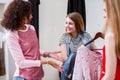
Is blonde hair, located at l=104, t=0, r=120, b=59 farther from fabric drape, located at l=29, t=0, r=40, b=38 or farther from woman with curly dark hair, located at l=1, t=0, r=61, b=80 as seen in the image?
fabric drape, located at l=29, t=0, r=40, b=38

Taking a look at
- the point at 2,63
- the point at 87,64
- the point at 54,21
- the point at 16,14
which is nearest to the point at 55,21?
the point at 54,21

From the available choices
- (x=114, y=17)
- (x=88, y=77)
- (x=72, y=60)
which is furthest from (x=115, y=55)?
(x=72, y=60)

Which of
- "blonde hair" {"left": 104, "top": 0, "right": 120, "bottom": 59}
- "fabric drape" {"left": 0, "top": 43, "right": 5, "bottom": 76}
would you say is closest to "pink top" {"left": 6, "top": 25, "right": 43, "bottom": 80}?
"blonde hair" {"left": 104, "top": 0, "right": 120, "bottom": 59}

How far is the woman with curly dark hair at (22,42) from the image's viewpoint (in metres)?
1.70

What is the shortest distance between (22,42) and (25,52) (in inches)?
3.2

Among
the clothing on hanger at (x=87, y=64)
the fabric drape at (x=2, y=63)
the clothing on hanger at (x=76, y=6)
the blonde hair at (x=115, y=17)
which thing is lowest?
the fabric drape at (x=2, y=63)

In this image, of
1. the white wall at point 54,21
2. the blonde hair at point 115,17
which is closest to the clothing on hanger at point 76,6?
the white wall at point 54,21

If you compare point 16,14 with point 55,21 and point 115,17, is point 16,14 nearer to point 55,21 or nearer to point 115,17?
point 115,17

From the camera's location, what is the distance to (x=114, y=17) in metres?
1.23

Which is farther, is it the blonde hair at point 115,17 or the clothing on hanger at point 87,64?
the clothing on hanger at point 87,64

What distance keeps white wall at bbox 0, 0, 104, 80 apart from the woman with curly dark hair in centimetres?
165

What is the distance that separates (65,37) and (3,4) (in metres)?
1.25

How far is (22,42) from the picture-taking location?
174 cm

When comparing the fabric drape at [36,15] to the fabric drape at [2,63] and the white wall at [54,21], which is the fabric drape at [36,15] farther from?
the fabric drape at [2,63]
